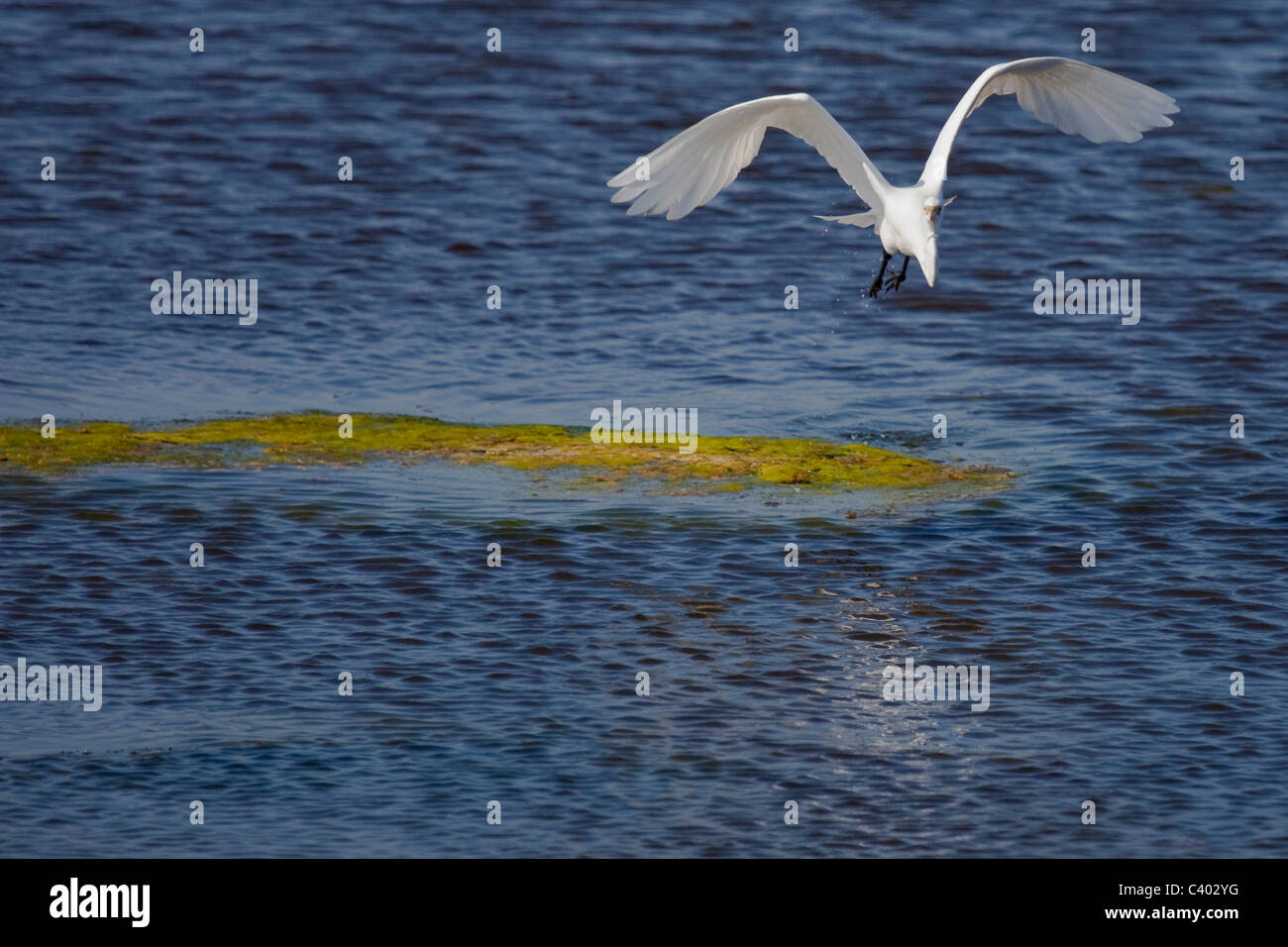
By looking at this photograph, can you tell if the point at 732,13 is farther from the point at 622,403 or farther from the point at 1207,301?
the point at 622,403

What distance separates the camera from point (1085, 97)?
28.4 ft

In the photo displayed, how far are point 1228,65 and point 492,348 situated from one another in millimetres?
10589

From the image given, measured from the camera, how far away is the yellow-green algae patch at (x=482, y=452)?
10.8 meters

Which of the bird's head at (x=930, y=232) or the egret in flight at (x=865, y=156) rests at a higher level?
the egret in flight at (x=865, y=156)

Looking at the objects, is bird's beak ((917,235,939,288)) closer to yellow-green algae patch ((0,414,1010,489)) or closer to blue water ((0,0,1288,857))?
blue water ((0,0,1288,857))

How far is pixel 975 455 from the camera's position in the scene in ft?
37.0

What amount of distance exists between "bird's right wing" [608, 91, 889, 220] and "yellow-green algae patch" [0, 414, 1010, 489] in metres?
2.75

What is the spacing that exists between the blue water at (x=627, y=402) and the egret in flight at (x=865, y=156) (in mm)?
1998

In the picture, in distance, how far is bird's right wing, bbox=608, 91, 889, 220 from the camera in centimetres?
801
